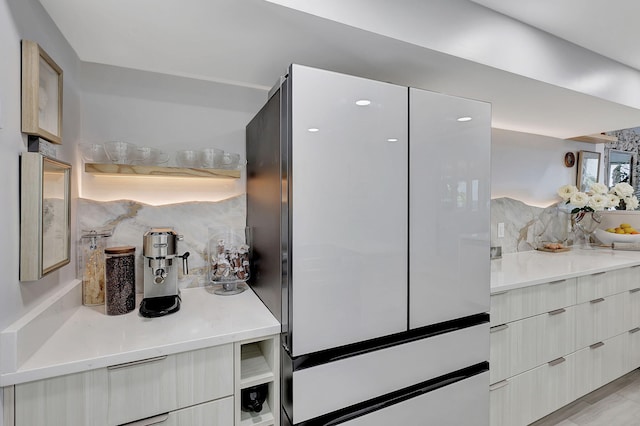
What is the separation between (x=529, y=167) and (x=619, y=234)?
1.10 metres

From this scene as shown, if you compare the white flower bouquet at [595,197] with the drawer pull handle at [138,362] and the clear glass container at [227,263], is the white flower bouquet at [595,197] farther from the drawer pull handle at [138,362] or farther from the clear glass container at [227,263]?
the drawer pull handle at [138,362]

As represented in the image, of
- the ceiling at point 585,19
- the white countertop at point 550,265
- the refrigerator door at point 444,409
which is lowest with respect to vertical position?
the refrigerator door at point 444,409

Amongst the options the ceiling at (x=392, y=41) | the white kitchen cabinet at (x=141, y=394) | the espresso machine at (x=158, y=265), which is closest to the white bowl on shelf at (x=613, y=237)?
the ceiling at (x=392, y=41)

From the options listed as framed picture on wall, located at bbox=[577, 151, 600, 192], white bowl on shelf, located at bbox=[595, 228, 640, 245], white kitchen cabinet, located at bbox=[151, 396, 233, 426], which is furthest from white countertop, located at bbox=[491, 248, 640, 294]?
white kitchen cabinet, located at bbox=[151, 396, 233, 426]

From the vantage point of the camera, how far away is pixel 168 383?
1.07 m

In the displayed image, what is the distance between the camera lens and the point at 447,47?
4.83ft

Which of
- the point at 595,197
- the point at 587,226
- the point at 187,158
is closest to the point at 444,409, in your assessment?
the point at 187,158

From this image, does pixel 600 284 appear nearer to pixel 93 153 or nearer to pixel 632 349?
pixel 632 349

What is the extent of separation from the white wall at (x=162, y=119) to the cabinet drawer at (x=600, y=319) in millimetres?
2426

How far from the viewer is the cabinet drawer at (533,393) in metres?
1.81

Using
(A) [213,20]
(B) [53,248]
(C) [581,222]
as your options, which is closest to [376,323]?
(B) [53,248]

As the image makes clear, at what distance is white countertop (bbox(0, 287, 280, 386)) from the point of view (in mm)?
950

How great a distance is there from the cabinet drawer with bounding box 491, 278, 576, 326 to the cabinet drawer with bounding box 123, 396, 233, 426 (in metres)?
1.40

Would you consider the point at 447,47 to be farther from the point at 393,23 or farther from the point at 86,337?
the point at 86,337
